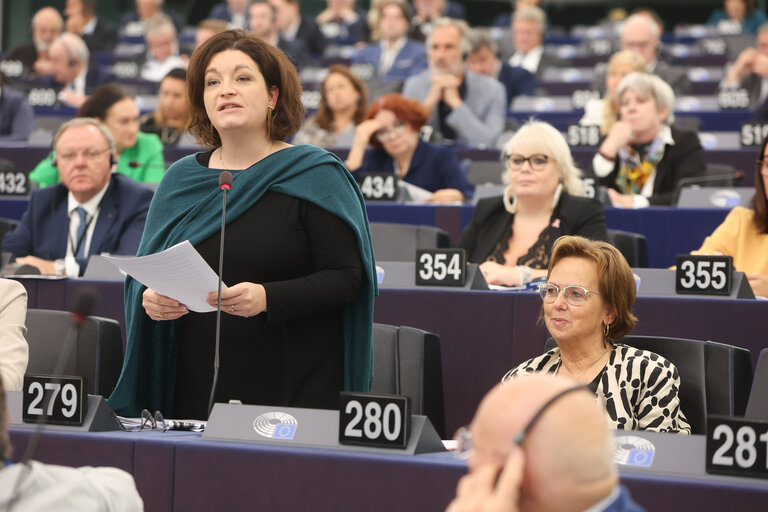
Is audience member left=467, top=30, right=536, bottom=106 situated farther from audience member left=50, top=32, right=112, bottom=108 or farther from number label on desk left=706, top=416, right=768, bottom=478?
number label on desk left=706, top=416, right=768, bottom=478

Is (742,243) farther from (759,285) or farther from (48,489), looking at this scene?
(48,489)

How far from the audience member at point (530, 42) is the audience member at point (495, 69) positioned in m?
0.43

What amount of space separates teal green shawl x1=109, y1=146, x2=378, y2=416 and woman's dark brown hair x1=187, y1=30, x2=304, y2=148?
74mm

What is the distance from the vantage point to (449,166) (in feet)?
18.1

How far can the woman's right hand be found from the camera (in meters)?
2.35

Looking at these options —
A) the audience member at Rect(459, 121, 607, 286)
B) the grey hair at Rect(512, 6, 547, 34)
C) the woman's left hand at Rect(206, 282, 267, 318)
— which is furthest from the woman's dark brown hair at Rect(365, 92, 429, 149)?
the grey hair at Rect(512, 6, 547, 34)

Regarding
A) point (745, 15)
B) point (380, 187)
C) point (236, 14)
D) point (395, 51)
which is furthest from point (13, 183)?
point (745, 15)

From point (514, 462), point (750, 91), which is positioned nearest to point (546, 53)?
point (750, 91)

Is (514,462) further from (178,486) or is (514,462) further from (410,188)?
(410,188)

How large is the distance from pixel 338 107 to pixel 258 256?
13.7ft

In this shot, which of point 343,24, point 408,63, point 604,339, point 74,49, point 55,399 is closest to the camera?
point 55,399

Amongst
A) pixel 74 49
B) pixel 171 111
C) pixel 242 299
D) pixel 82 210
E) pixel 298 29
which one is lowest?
pixel 242 299

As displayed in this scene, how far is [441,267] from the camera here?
3.53m

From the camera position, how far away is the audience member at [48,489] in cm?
143
